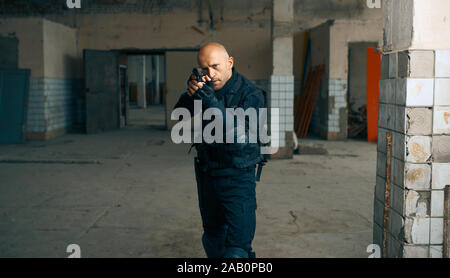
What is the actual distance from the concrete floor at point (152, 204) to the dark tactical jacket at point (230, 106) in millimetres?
1221

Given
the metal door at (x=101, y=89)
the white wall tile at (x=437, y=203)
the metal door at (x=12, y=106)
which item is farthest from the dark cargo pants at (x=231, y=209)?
the metal door at (x=101, y=89)

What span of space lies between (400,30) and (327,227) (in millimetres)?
1858

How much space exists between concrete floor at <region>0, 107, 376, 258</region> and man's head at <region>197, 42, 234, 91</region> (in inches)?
58.2

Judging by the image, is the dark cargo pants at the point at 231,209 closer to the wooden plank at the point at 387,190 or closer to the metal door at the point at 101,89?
the wooden plank at the point at 387,190

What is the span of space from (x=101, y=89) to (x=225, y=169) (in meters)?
9.34

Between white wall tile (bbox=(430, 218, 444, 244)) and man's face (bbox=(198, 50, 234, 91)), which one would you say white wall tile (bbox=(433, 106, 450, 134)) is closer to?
white wall tile (bbox=(430, 218, 444, 244))

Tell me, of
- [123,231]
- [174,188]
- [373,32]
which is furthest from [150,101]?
[123,231]

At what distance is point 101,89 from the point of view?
1070 cm

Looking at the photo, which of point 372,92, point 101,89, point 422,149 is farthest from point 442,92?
point 101,89

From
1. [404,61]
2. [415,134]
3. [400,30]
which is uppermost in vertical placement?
[400,30]

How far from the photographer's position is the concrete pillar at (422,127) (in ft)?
7.23

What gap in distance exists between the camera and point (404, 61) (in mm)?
2264

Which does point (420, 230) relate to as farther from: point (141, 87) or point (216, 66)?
point (141, 87)
